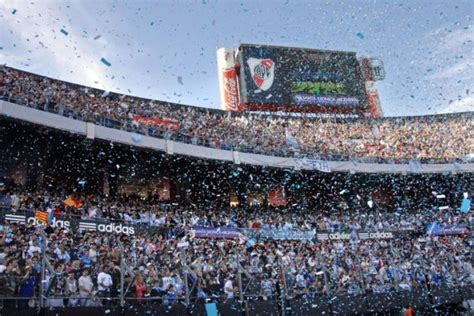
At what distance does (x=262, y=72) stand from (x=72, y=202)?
21.2 metres

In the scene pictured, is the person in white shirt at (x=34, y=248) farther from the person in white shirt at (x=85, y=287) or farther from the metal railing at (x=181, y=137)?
the metal railing at (x=181, y=137)

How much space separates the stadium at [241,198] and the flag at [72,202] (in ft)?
0.37

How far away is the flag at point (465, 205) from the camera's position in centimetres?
3575

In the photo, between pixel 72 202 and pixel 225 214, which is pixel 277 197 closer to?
pixel 225 214

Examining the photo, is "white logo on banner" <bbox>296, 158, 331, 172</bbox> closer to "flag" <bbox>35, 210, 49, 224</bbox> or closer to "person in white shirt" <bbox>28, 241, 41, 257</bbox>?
"flag" <bbox>35, 210, 49, 224</bbox>

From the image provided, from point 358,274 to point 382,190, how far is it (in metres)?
24.7

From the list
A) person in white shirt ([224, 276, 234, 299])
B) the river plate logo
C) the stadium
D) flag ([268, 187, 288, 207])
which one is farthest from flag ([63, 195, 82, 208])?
the river plate logo

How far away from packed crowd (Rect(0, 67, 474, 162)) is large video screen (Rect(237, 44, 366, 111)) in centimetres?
161

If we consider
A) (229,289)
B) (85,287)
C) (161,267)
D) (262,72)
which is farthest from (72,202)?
(262,72)

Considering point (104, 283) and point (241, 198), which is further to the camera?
point (241, 198)

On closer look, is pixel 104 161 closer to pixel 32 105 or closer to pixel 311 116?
pixel 32 105

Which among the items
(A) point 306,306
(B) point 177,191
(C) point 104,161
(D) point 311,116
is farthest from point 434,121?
(A) point 306,306

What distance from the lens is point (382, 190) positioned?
39.4 m

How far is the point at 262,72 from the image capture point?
38.7m
